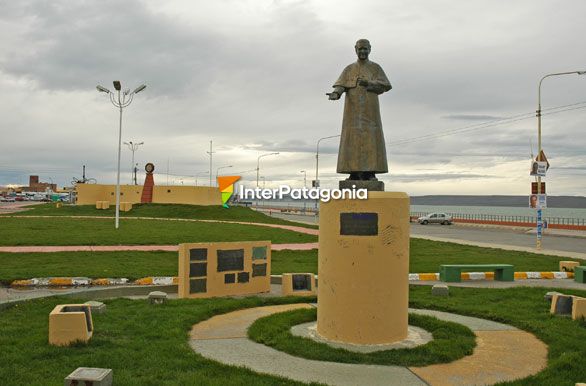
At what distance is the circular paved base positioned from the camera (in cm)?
789

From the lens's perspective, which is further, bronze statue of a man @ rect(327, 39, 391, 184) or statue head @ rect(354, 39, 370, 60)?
A: statue head @ rect(354, 39, 370, 60)

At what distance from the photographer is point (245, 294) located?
12734 millimetres

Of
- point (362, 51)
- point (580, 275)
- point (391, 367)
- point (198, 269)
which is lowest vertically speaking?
point (391, 367)

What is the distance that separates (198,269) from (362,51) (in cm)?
602

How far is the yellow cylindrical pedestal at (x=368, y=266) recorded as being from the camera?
8031mm

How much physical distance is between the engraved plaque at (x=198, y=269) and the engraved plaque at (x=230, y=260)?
35 centimetres

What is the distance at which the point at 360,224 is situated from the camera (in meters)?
8.03

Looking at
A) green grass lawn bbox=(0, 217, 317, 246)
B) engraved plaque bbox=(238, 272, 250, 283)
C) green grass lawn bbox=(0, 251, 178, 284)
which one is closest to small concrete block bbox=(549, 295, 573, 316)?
engraved plaque bbox=(238, 272, 250, 283)

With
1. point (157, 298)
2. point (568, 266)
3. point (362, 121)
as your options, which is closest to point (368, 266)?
point (362, 121)

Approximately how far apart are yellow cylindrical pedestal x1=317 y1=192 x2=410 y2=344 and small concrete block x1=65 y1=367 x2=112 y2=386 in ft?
11.8

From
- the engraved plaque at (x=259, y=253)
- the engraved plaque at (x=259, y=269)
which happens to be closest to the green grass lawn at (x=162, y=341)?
the engraved plaque at (x=259, y=269)

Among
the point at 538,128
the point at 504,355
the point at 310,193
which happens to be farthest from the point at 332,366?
the point at 538,128

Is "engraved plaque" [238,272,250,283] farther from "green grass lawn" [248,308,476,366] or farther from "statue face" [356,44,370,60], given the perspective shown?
"statue face" [356,44,370,60]

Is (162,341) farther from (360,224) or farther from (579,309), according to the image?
(579,309)
